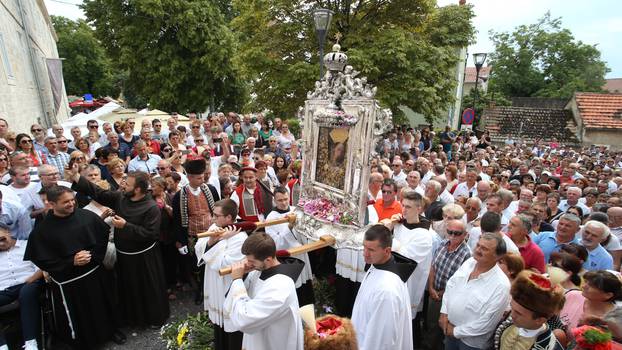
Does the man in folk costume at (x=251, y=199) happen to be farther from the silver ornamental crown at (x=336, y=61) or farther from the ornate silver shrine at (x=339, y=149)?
the silver ornamental crown at (x=336, y=61)

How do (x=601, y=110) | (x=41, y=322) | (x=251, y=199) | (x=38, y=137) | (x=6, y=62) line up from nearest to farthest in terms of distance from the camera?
(x=41, y=322), (x=251, y=199), (x=38, y=137), (x=6, y=62), (x=601, y=110)

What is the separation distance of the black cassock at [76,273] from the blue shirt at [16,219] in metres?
0.72

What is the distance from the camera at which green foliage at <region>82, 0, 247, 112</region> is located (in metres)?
20.7

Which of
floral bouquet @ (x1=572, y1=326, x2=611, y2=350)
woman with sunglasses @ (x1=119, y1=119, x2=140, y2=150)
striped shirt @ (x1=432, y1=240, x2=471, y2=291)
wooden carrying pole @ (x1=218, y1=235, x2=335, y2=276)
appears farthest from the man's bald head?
woman with sunglasses @ (x1=119, y1=119, x2=140, y2=150)

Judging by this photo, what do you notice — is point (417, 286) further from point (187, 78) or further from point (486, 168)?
point (187, 78)

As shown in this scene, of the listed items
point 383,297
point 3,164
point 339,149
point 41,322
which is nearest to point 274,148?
point 339,149

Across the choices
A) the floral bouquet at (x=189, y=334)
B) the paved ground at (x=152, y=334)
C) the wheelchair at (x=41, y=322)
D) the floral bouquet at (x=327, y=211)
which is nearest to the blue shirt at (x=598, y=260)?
the floral bouquet at (x=327, y=211)

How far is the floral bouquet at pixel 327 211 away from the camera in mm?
4742

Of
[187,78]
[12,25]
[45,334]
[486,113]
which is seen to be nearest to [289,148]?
[45,334]

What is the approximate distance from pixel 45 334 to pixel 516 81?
52305mm

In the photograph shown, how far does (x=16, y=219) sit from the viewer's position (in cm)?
505

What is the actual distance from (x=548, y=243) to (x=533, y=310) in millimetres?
2833

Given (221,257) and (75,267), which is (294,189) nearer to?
(221,257)

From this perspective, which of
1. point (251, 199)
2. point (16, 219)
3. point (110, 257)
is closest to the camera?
point (16, 219)
